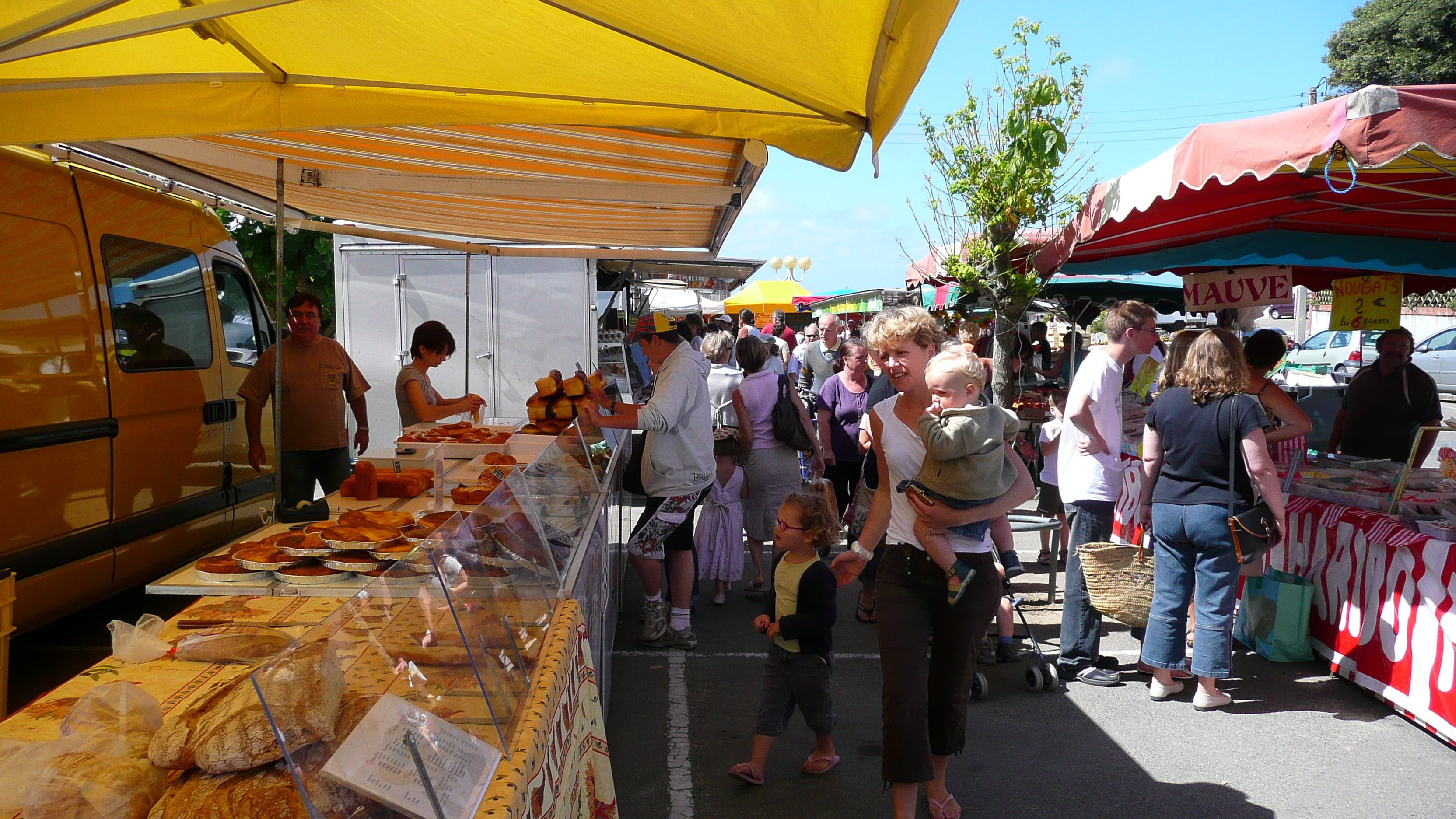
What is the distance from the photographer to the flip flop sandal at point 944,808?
12.0 ft

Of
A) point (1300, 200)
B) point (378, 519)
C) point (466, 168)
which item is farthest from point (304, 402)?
point (1300, 200)

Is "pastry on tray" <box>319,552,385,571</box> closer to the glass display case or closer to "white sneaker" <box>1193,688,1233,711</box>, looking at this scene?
the glass display case

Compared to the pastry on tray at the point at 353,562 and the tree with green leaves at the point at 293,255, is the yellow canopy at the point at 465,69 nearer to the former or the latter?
the pastry on tray at the point at 353,562

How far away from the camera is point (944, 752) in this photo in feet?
11.9

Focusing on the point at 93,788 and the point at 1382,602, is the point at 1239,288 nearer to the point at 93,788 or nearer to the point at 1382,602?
the point at 1382,602

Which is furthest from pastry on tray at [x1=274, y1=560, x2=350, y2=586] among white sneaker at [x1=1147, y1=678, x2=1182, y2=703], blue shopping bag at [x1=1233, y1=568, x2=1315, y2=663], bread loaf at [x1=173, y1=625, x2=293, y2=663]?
blue shopping bag at [x1=1233, y1=568, x2=1315, y2=663]

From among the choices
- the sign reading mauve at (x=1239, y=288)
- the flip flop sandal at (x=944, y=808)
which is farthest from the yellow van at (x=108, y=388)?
the sign reading mauve at (x=1239, y=288)

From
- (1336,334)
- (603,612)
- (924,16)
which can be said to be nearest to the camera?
(924,16)

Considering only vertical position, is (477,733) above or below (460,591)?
below

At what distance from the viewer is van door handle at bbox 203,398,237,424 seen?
563 centimetres

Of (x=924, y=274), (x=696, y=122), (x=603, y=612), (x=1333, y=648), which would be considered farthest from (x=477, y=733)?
(x=924, y=274)

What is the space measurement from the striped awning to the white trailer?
517 cm

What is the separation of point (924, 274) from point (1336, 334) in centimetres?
1963

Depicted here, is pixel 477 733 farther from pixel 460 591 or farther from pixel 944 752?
pixel 944 752
